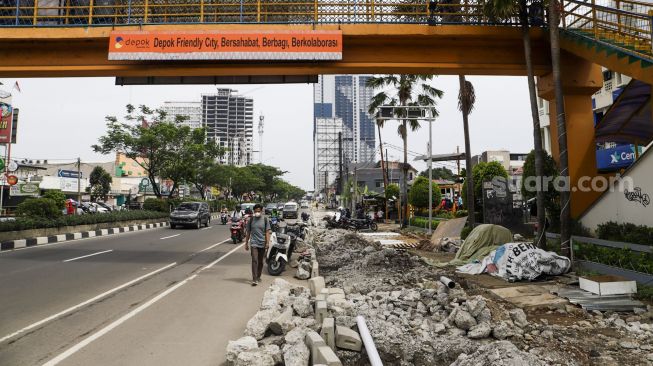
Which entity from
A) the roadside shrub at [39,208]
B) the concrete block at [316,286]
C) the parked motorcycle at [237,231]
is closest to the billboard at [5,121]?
the roadside shrub at [39,208]

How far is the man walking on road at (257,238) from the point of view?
8.46 m

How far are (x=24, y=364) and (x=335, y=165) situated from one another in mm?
98794

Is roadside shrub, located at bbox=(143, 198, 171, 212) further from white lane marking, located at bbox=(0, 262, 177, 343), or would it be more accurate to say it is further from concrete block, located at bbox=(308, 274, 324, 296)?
concrete block, located at bbox=(308, 274, 324, 296)

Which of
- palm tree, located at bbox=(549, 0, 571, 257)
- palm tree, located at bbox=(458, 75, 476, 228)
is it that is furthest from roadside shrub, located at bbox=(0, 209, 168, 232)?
palm tree, located at bbox=(549, 0, 571, 257)

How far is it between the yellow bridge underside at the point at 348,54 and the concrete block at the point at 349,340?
8269mm

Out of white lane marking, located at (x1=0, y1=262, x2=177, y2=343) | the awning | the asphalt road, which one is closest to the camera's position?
the asphalt road

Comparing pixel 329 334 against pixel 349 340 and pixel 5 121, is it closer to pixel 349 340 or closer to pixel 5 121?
pixel 349 340

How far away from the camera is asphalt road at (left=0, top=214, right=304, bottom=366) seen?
4441 millimetres

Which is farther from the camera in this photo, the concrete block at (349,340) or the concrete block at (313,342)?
the concrete block at (349,340)

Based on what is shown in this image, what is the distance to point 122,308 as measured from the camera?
6281 millimetres

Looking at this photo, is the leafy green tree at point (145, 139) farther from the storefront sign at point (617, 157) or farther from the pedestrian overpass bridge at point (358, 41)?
the storefront sign at point (617, 157)

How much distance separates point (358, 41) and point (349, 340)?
893 cm

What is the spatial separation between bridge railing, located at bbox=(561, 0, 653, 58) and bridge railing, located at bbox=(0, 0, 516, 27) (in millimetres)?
2516

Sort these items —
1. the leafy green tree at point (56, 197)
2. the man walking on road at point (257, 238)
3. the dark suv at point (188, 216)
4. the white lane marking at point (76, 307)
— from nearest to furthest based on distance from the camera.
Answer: the white lane marking at point (76, 307) → the man walking on road at point (257, 238) → the leafy green tree at point (56, 197) → the dark suv at point (188, 216)
